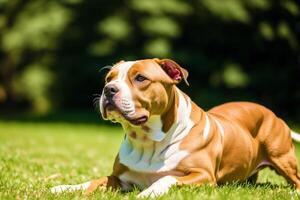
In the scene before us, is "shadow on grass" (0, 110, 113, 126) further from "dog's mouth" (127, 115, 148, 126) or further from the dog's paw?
"dog's mouth" (127, 115, 148, 126)

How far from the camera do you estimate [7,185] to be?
6074mm

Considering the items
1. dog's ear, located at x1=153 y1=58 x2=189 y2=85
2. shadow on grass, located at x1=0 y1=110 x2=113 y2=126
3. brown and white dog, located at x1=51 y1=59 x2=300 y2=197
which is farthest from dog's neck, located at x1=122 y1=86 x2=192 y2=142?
shadow on grass, located at x1=0 y1=110 x2=113 y2=126

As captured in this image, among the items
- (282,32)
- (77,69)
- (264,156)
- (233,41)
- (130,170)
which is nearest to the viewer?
(130,170)

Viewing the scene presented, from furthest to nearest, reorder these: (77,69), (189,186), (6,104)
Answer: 1. (6,104)
2. (77,69)
3. (189,186)

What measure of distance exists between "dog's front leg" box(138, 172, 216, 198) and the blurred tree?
631 inches

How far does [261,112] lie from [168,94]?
1.54 metres

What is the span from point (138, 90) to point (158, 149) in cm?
59

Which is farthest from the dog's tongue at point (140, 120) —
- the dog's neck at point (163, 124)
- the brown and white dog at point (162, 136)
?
the dog's neck at point (163, 124)

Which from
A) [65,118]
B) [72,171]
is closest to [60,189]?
[72,171]

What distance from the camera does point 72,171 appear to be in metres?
8.05

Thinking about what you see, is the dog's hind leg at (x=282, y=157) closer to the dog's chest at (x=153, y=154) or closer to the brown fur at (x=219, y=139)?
the brown fur at (x=219, y=139)

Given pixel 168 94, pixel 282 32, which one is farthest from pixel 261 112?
pixel 282 32

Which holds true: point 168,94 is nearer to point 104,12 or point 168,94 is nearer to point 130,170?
point 130,170

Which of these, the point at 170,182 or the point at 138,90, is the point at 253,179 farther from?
the point at 138,90
